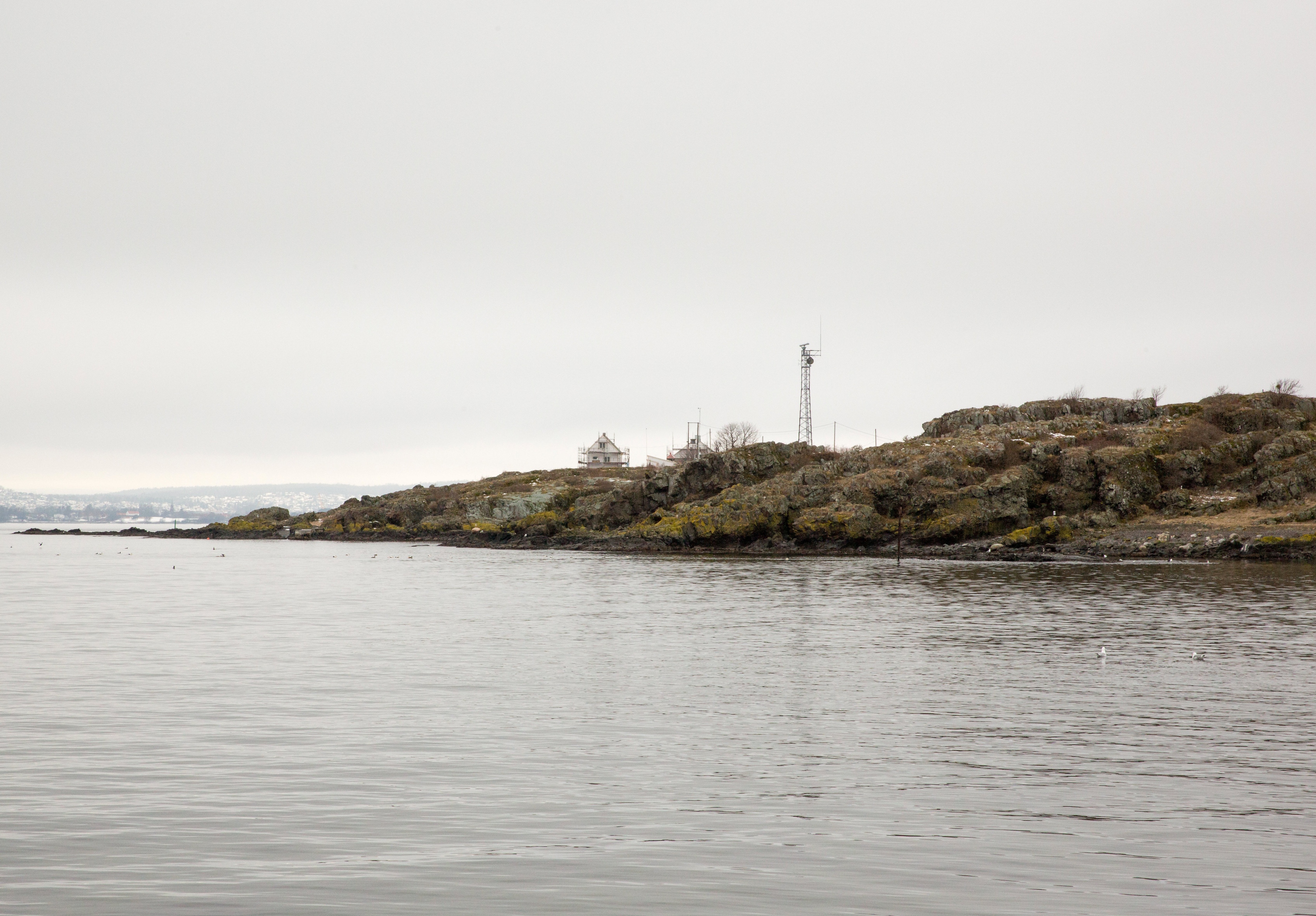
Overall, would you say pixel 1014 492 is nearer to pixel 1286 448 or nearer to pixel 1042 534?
pixel 1042 534

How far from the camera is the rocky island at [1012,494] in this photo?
80625 mm

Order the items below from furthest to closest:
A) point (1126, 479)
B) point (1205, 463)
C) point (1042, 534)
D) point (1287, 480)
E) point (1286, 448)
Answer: point (1205, 463)
point (1126, 479)
point (1286, 448)
point (1287, 480)
point (1042, 534)

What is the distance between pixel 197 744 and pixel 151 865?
6970 mm

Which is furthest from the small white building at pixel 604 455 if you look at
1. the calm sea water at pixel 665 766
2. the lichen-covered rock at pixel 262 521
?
the calm sea water at pixel 665 766

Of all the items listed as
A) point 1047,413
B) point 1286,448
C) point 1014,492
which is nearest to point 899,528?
point 1014,492

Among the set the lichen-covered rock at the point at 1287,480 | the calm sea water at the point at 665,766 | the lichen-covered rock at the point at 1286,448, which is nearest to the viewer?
the calm sea water at the point at 665,766

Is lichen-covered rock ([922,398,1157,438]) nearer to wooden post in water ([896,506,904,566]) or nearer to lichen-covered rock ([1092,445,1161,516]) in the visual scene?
lichen-covered rock ([1092,445,1161,516])

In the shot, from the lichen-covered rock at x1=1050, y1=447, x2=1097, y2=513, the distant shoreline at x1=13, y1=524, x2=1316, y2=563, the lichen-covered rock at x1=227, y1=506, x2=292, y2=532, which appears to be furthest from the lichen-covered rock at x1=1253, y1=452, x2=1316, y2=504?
the lichen-covered rock at x1=227, y1=506, x2=292, y2=532

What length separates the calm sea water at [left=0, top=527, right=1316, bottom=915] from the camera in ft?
36.5

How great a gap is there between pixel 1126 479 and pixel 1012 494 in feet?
36.2

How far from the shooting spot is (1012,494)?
88125mm

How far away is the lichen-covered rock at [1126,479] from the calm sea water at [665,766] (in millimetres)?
51009

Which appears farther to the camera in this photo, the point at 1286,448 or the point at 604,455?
the point at 604,455

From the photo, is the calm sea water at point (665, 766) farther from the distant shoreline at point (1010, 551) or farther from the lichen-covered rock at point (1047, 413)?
the lichen-covered rock at point (1047, 413)
